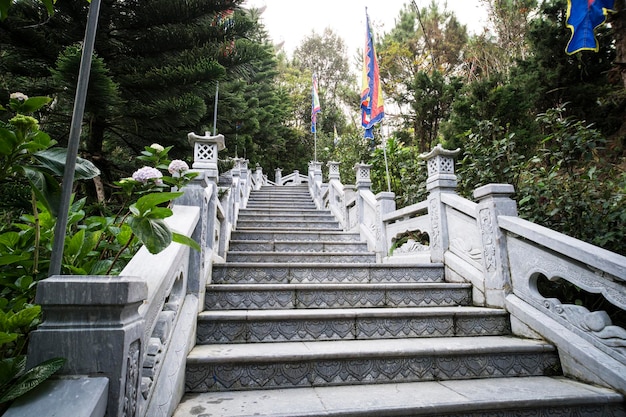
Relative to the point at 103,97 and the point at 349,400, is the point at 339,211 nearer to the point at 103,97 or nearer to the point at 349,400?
the point at 103,97

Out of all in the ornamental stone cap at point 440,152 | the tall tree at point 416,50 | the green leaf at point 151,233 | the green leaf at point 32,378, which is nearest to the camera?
the green leaf at point 32,378

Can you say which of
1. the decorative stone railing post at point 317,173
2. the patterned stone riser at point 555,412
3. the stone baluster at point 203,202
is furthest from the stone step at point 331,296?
the decorative stone railing post at point 317,173

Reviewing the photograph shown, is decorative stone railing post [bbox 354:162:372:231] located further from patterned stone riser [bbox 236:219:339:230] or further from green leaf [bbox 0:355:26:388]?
green leaf [bbox 0:355:26:388]

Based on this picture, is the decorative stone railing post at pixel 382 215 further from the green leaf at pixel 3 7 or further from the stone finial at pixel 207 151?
the green leaf at pixel 3 7

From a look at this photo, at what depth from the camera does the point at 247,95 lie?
565 inches

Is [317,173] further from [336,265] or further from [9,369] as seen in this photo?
[9,369]

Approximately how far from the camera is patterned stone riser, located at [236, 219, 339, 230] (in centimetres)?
534

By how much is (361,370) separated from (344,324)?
38 centimetres

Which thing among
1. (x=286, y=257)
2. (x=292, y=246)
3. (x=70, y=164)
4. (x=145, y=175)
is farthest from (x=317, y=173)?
(x=70, y=164)

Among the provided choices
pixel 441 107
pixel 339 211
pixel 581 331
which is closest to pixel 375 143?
pixel 441 107

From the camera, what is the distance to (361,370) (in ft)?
5.87

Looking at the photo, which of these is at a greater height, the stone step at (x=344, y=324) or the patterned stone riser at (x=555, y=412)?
the stone step at (x=344, y=324)

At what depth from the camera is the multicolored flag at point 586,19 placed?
3.08 metres

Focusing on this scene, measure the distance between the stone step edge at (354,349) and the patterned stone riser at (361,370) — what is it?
0.7 inches
